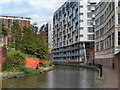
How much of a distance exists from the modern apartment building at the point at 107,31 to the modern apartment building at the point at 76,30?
18258 mm

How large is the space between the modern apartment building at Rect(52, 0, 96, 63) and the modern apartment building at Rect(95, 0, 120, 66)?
18258 mm

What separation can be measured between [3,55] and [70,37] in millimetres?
71897

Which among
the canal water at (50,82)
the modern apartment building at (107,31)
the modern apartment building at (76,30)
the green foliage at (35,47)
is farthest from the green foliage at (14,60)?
the modern apartment building at (76,30)

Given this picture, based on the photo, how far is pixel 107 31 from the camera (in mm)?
49375

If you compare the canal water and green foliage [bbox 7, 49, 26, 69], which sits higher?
green foliage [bbox 7, 49, 26, 69]

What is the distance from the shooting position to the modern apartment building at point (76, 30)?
8225 centimetres

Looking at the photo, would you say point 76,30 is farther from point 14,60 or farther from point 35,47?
point 14,60

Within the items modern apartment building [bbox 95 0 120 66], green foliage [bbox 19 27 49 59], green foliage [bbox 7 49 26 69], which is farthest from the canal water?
green foliage [bbox 19 27 49 59]

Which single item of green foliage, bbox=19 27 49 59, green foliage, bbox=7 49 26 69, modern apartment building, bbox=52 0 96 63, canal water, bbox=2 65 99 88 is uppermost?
modern apartment building, bbox=52 0 96 63

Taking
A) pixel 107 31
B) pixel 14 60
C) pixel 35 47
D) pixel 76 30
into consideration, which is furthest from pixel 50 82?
pixel 76 30

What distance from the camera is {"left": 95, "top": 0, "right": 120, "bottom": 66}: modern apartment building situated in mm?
38884

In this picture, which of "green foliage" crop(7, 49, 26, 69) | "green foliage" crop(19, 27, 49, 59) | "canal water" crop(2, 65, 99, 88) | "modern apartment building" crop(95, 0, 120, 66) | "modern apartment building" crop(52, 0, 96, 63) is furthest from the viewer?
"modern apartment building" crop(52, 0, 96, 63)

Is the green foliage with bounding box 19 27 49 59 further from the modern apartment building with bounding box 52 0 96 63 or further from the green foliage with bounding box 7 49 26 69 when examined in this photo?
the modern apartment building with bounding box 52 0 96 63

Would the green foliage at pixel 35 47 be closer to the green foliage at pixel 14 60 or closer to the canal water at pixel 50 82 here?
the green foliage at pixel 14 60
